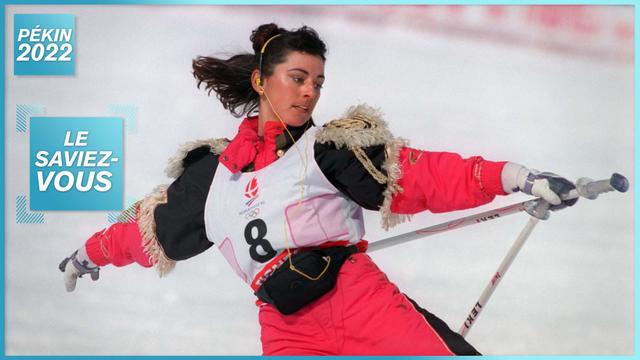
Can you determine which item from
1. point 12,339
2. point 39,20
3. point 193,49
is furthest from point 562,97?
point 12,339

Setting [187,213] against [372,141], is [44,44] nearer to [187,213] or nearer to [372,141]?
[187,213]

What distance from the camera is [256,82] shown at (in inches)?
101

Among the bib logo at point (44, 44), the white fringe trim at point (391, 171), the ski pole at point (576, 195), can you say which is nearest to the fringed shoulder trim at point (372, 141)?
the white fringe trim at point (391, 171)

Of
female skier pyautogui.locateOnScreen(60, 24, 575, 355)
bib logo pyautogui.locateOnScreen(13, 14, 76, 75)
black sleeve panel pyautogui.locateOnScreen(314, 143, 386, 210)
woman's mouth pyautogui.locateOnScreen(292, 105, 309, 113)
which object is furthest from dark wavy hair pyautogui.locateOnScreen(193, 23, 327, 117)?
bib logo pyautogui.locateOnScreen(13, 14, 76, 75)

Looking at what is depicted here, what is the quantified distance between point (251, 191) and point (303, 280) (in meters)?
0.27

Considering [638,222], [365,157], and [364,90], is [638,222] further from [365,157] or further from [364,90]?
[365,157]

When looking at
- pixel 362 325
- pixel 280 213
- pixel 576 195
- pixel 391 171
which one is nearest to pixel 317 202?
pixel 280 213

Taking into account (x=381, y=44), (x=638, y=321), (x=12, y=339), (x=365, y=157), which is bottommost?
(x=12, y=339)

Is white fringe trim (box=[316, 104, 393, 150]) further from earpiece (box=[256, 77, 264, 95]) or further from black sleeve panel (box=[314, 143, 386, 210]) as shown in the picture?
earpiece (box=[256, 77, 264, 95])

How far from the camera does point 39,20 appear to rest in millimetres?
3088

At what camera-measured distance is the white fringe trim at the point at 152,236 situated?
101 inches

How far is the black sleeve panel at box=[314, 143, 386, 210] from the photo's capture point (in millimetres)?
2287

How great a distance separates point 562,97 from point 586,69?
0.56 ft

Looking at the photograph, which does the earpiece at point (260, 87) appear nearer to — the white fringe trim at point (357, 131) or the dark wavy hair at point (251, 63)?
the dark wavy hair at point (251, 63)
